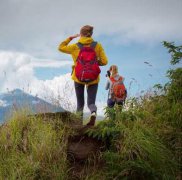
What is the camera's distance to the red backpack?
10.2 meters

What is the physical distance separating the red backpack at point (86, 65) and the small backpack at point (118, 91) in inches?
123

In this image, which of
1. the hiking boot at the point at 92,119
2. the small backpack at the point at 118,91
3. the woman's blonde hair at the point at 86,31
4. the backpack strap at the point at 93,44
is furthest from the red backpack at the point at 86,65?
the small backpack at the point at 118,91

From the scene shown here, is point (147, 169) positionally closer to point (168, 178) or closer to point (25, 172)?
point (168, 178)

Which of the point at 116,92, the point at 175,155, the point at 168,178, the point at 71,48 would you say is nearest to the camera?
the point at 168,178

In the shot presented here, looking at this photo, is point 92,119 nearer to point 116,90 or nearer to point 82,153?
point 82,153

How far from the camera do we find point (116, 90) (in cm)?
1329

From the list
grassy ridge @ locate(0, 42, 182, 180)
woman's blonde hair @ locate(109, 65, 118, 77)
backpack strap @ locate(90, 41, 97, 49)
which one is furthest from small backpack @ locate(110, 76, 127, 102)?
grassy ridge @ locate(0, 42, 182, 180)

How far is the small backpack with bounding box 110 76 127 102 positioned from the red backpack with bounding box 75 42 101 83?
3.13 meters

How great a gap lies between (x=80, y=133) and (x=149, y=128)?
154cm

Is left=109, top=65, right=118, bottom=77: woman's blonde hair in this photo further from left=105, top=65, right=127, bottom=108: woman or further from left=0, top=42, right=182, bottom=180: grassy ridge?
left=0, top=42, right=182, bottom=180: grassy ridge

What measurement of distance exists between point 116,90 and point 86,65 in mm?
3312

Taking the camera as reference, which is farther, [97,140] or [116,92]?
[116,92]

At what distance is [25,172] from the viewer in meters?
7.93

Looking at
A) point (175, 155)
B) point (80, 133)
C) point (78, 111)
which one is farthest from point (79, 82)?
point (175, 155)
